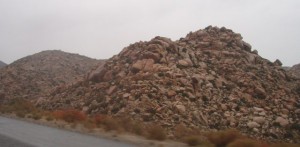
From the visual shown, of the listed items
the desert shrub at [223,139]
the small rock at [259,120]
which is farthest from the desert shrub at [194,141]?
the small rock at [259,120]

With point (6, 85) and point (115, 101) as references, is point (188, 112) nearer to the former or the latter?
point (115, 101)

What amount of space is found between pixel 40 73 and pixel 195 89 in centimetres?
4512

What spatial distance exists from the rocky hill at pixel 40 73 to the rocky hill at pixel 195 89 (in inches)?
496

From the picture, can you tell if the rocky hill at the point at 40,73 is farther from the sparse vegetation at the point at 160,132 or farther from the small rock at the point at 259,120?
the small rock at the point at 259,120

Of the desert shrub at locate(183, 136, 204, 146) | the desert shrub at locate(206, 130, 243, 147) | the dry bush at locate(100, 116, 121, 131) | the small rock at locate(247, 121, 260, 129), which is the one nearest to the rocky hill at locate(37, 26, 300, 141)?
the small rock at locate(247, 121, 260, 129)

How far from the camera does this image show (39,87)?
62.0 meters

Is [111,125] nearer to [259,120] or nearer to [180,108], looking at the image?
[180,108]

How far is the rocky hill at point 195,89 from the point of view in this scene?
2761 centimetres

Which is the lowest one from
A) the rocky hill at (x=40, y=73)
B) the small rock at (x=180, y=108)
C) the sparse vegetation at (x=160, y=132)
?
the sparse vegetation at (x=160, y=132)

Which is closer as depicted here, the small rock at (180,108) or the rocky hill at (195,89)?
the rocky hill at (195,89)

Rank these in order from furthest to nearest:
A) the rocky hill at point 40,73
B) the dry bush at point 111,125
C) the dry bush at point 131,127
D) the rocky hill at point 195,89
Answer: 1. the rocky hill at point 40,73
2. the rocky hill at point 195,89
3. the dry bush at point 111,125
4. the dry bush at point 131,127

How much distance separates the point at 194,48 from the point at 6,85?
33.9 meters

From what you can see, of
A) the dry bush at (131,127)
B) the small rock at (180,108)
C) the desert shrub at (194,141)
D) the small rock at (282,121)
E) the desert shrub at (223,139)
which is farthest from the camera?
the small rock at (180,108)

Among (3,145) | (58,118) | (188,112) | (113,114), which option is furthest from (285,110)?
(3,145)
